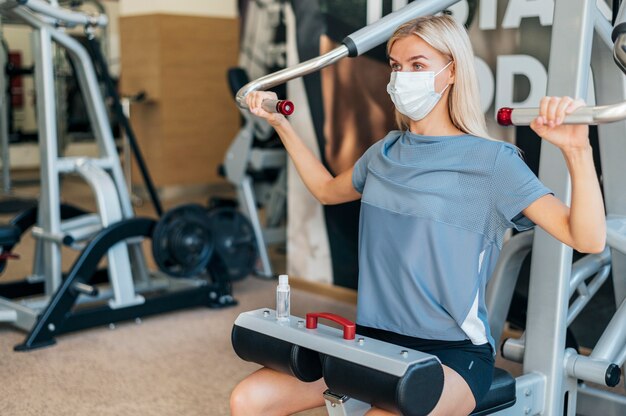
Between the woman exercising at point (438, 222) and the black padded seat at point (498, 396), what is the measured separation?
2.4 inches

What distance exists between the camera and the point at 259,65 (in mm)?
5316

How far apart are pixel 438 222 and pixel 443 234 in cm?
3

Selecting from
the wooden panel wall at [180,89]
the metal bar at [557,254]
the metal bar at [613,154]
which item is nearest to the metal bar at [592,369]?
the metal bar at [557,254]

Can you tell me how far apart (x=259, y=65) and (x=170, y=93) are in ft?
6.56

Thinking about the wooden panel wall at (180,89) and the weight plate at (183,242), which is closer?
the weight plate at (183,242)

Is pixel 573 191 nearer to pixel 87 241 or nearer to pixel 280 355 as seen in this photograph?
pixel 280 355

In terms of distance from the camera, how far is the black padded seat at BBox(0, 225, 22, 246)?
342cm

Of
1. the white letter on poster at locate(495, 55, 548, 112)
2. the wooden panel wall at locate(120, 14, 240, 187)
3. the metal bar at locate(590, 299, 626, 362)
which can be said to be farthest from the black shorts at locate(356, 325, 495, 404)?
the wooden panel wall at locate(120, 14, 240, 187)

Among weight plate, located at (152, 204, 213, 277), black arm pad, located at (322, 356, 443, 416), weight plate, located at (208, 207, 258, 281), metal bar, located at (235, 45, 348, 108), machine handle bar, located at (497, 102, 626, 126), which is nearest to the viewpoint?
machine handle bar, located at (497, 102, 626, 126)

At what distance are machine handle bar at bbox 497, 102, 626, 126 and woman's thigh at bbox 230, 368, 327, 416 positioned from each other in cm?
73

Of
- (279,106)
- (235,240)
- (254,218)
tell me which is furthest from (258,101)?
(254,218)

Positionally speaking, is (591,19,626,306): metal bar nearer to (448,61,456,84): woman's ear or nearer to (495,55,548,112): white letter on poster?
(448,61,456,84): woman's ear

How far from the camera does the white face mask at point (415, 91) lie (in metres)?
1.66

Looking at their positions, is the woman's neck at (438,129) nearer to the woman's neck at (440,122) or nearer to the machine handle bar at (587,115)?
the woman's neck at (440,122)
